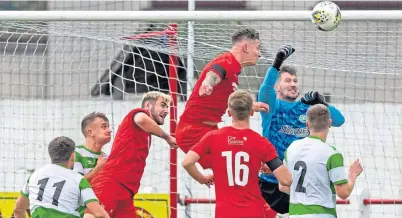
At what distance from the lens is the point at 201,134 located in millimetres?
8789

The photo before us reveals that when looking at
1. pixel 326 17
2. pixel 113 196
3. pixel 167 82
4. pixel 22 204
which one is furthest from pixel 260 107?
pixel 167 82

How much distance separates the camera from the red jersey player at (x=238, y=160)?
783 cm

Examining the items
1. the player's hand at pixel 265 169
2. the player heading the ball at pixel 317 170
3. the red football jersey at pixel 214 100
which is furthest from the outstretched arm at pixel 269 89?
the player heading the ball at pixel 317 170

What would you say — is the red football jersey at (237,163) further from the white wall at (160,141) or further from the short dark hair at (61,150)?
the white wall at (160,141)

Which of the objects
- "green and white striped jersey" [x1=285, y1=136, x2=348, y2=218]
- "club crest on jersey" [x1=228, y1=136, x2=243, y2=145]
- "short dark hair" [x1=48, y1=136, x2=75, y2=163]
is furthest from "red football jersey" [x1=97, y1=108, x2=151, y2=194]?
"green and white striped jersey" [x1=285, y1=136, x2=348, y2=218]

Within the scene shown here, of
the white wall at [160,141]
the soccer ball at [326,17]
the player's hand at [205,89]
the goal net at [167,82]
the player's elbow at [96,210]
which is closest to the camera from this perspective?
the player's elbow at [96,210]

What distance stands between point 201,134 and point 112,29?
1.94 meters

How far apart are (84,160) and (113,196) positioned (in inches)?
19.4

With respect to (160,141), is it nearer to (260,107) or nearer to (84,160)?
(84,160)

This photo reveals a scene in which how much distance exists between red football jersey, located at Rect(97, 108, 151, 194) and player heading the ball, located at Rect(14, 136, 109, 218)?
45.3 inches

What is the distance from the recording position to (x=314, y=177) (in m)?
7.76

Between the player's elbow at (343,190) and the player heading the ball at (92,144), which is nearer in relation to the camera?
the player's elbow at (343,190)

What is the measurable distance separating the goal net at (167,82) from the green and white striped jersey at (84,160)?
125 centimetres

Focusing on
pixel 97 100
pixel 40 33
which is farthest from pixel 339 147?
pixel 40 33
